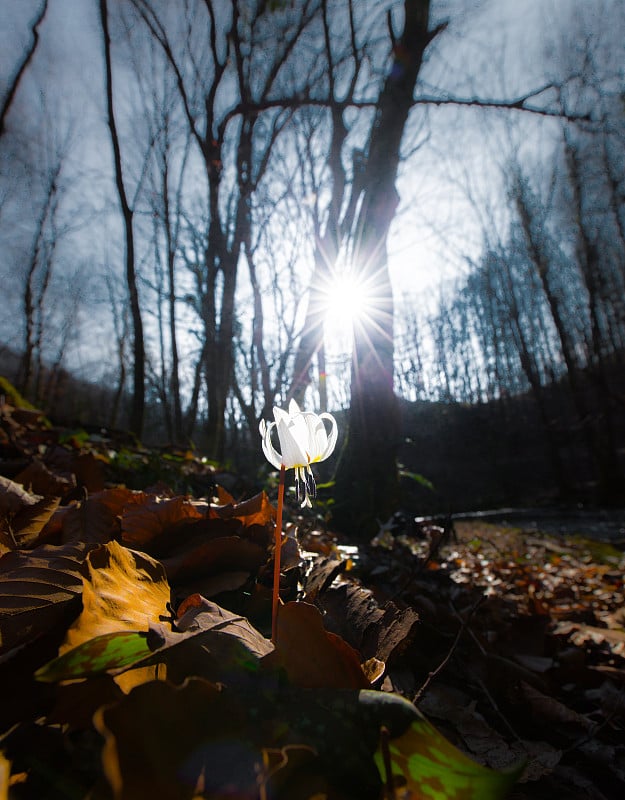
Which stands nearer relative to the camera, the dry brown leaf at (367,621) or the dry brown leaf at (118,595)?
the dry brown leaf at (118,595)

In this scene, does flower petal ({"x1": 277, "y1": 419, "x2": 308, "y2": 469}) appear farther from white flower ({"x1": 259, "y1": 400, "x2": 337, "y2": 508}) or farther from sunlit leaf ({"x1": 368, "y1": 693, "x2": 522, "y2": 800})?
sunlit leaf ({"x1": 368, "y1": 693, "x2": 522, "y2": 800})

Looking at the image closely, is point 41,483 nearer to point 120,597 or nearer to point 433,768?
point 120,597

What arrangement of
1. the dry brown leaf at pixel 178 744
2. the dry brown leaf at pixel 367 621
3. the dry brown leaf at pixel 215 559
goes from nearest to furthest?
the dry brown leaf at pixel 178 744 → the dry brown leaf at pixel 367 621 → the dry brown leaf at pixel 215 559

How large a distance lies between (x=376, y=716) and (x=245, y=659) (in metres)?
0.20

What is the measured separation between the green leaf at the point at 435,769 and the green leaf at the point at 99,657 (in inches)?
12.6

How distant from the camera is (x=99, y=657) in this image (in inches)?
21.4

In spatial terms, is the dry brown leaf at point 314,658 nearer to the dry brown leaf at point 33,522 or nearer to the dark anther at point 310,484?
the dark anther at point 310,484

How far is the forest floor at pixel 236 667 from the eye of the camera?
45 cm

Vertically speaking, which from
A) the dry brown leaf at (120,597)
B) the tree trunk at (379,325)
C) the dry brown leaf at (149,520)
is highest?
the tree trunk at (379,325)

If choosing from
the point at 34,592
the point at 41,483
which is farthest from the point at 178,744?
the point at 41,483

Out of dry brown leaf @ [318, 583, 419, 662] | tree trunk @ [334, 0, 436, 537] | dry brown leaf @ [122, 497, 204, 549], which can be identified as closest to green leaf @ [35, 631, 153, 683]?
dry brown leaf @ [318, 583, 419, 662]

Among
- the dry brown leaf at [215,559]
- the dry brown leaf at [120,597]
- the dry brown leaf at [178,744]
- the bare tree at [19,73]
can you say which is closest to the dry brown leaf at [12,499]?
the dry brown leaf at [215,559]

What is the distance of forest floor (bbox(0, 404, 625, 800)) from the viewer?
455 mm

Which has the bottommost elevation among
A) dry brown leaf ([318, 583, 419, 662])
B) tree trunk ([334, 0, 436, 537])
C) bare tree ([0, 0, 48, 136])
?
dry brown leaf ([318, 583, 419, 662])
